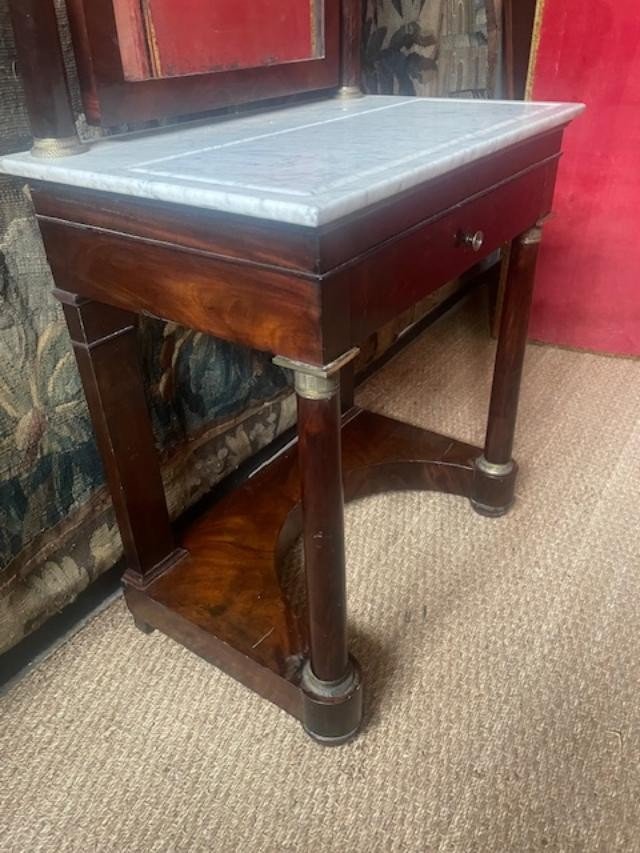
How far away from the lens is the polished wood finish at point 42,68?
0.64 meters

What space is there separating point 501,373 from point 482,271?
104 cm

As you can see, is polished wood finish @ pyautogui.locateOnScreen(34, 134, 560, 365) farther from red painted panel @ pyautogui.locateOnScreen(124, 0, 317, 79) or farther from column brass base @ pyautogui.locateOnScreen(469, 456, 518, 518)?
column brass base @ pyautogui.locateOnScreen(469, 456, 518, 518)

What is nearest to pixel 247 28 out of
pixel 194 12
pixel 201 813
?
pixel 194 12

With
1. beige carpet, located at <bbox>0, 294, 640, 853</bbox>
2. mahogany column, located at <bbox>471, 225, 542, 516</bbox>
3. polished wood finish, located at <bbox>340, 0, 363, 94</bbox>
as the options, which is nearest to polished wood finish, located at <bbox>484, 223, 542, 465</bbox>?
mahogany column, located at <bbox>471, 225, 542, 516</bbox>

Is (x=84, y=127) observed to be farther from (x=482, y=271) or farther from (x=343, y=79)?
(x=482, y=271)

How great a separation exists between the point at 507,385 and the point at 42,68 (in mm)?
748

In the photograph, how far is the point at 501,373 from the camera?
109cm

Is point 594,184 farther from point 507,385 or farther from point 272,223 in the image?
point 272,223

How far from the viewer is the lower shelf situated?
891 millimetres

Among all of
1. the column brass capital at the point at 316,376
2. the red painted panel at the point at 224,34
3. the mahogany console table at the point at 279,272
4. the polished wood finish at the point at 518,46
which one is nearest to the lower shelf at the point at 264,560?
the mahogany console table at the point at 279,272

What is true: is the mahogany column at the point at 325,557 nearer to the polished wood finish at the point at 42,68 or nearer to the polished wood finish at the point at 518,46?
the polished wood finish at the point at 42,68

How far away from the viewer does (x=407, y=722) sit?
2.92ft

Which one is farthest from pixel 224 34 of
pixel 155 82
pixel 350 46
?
pixel 350 46

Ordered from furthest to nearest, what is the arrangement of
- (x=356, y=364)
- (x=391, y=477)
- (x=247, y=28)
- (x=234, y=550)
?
(x=356, y=364) < (x=391, y=477) < (x=234, y=550) < (x=247, y=28)
